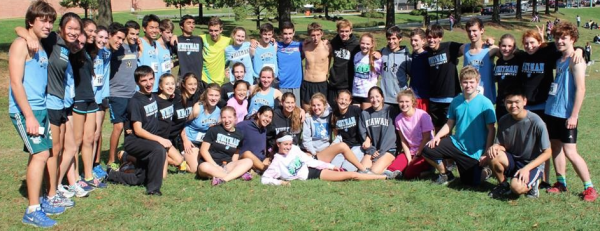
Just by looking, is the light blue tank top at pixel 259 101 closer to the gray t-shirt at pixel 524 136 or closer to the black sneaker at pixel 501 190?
the gray t-shirt at pixel 524 136

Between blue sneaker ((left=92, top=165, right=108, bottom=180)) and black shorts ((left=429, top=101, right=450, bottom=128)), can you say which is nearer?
blue sneaker ((left=92, top=165, right=108, bottom=180))

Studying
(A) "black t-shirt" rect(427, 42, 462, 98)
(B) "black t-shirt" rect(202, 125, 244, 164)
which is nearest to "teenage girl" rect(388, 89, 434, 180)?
(A) "black t-shirt" rect(427, 42, 462, 98)

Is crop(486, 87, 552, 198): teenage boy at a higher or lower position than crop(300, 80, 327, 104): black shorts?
lower

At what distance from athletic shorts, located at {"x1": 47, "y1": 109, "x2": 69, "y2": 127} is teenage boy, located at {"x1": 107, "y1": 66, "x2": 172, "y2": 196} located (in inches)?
40.9

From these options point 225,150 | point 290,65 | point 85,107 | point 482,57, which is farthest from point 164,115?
point 482,57

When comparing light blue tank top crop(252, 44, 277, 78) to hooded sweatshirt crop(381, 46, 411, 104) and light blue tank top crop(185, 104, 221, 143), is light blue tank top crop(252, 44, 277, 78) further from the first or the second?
hooded sweatshirt crop(381, 46, 411, 104)

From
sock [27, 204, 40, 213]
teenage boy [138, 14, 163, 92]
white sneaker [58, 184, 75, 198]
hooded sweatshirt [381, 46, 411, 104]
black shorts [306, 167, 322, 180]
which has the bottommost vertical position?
black shorts [306, 167, 322, 180]

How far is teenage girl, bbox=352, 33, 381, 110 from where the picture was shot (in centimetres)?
800

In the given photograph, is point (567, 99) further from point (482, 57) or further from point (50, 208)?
point (50, 208)

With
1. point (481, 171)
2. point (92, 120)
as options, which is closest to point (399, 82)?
point (481, 171)

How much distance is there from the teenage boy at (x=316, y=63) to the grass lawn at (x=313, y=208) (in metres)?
2.13

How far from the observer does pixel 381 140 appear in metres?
7.59

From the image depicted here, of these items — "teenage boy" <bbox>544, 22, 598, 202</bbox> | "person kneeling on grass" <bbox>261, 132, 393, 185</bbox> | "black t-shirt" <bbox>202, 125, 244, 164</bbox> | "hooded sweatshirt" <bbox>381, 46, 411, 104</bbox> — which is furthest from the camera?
"hooded sweatshirt" <bbox>381, 46, 411, 104</bbox>

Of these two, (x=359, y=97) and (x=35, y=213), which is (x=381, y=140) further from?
(x=35, y=213)
